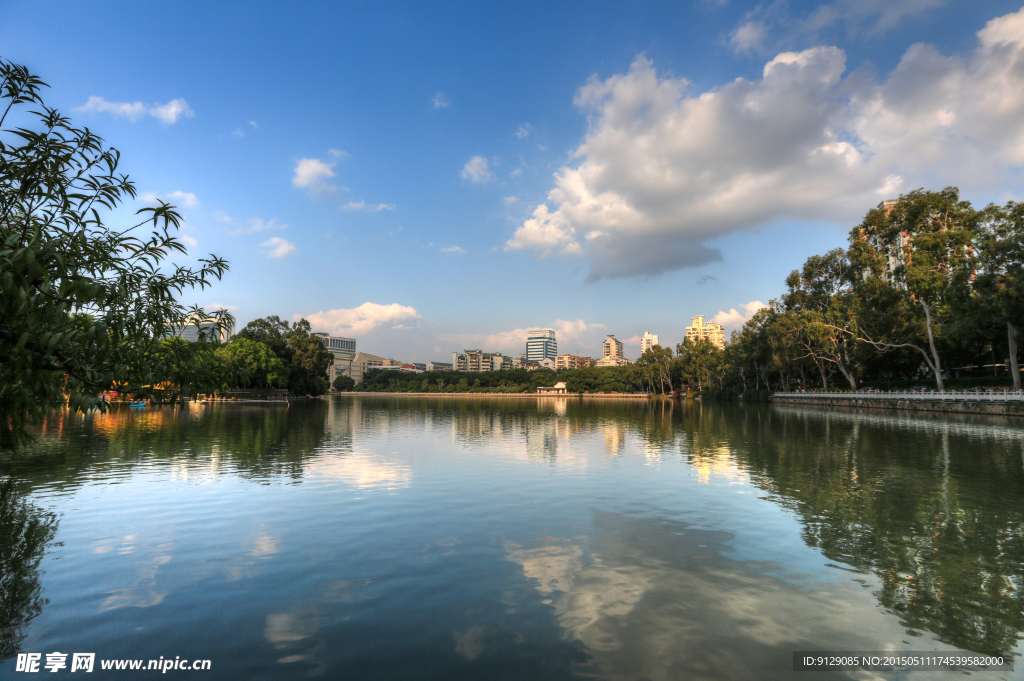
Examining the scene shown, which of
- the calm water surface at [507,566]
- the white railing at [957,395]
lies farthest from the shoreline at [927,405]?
the calm water surface at [507,566]

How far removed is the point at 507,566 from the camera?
869cm

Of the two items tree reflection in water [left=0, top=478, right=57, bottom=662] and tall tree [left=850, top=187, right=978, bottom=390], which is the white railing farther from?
tree reflection in water [left=0, top=478, right=57, bottom=662]

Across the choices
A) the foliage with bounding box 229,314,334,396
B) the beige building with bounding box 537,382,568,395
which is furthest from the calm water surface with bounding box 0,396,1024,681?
the beige building with bounding box 537,382,568,395

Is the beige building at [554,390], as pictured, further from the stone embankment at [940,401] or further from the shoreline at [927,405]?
the stone embankment at [940,401]

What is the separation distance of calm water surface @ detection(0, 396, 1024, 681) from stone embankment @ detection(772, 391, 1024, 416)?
31.5 m

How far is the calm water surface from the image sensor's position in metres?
6.03

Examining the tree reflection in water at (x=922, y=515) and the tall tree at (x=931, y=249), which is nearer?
the tree reflection in water at (x=922, y=515)

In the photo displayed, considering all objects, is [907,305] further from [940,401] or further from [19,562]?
[19,562]

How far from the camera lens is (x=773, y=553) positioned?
9.41 m

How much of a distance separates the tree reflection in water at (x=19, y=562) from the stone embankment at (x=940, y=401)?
55.1 metres

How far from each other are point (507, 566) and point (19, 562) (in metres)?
8.39

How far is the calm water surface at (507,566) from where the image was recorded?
6027mm

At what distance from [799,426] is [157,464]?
37.8 m

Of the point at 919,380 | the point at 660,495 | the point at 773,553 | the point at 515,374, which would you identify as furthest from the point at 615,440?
the point at 515,374
